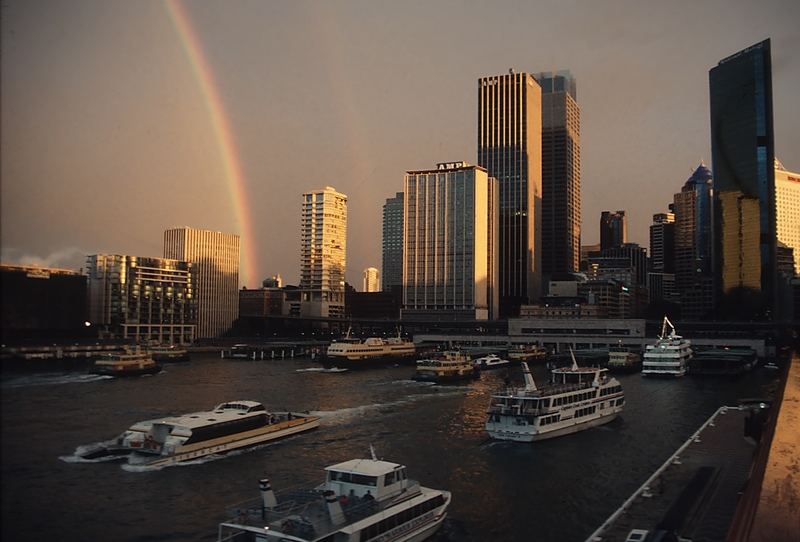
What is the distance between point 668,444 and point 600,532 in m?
24.2

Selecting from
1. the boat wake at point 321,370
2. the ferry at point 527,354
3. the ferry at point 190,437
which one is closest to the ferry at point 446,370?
the boat wake at point 321,370

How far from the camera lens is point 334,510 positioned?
2431cm

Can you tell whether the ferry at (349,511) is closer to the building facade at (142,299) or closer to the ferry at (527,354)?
the ferry at (527,354)

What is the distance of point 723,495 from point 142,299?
486ft

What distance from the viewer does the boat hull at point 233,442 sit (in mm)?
39875

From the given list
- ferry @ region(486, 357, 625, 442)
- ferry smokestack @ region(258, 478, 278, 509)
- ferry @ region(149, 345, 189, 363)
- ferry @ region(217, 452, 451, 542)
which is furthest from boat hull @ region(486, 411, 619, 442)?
ferry @ region(149, 345, 189, 363)

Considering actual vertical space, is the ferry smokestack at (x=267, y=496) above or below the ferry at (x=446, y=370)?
above

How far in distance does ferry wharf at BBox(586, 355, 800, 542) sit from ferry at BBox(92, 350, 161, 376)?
76515 mm

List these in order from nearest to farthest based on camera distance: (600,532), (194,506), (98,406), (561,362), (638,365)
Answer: (600,532), (194,506), (98,406), (638,365), (561,362)

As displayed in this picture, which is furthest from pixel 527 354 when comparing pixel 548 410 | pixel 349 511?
pixel 349 511

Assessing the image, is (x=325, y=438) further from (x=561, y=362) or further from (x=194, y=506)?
(x=561, y=362)

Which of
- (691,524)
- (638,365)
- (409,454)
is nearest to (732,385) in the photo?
(638,365)

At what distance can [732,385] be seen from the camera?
8838 centimetres

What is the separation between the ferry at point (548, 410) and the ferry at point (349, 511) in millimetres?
19706
